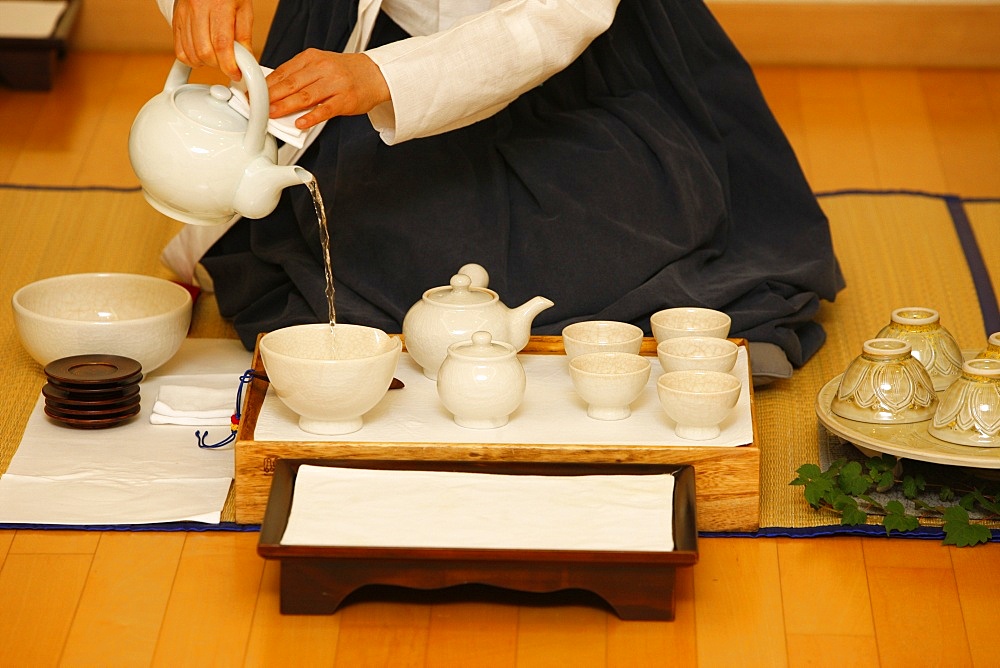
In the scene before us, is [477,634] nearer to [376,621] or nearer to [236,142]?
[376,621]

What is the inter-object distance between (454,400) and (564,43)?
0.57m

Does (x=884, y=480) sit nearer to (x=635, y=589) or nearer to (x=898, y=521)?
(x=898, y=521)

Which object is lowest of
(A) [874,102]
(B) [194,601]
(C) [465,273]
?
(A) [874,102]

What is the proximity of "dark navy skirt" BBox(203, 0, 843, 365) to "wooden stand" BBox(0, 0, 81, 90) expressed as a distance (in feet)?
5.47

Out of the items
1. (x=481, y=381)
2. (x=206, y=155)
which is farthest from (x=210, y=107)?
(x=481, y=381)

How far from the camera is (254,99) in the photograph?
1.55 meters

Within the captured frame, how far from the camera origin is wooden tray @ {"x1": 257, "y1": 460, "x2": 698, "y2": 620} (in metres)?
1.41

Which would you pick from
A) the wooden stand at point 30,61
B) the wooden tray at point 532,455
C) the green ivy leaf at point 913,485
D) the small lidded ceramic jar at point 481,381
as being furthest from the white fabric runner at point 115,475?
the wooden stand at point 30,61

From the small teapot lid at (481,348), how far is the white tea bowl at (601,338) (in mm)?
171

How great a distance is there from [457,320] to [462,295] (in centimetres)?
5

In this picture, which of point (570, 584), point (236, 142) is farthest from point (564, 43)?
point (570, 584)

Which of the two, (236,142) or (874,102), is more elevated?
(236,142)

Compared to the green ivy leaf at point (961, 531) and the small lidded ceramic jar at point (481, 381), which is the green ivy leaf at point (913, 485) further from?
the small lidded ceramic jar at point (481, 381)

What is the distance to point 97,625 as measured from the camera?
4.82ft
